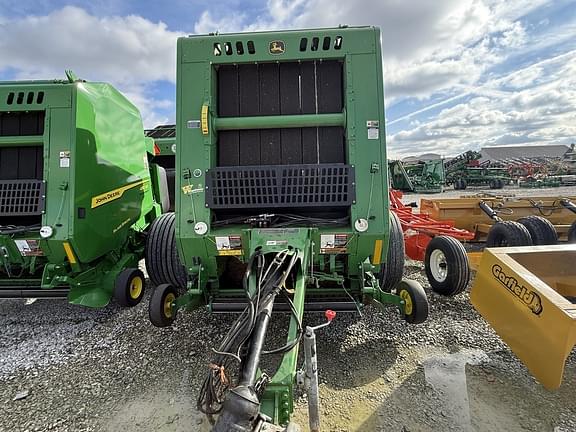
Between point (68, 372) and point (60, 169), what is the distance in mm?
2148

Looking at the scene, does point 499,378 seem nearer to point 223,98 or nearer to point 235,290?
point 235,290

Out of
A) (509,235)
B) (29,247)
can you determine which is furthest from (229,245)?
(509,235)

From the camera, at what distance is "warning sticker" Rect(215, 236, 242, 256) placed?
10.5 ft

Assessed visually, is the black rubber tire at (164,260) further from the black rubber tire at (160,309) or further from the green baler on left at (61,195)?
the black rubber tire at (160,309)

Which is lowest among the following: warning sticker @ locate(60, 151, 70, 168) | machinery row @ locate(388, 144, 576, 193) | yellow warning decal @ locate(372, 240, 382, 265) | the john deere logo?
yellow warning decal @ locate(372, 240, 382, 265)

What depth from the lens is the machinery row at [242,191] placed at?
10.5ft

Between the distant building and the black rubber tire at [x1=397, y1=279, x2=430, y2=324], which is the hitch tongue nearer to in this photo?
the black rubber tire at [x1=397, y1=279, x2=430, y2=324]

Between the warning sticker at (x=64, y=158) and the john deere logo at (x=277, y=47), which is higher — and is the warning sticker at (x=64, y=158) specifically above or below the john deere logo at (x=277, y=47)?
below

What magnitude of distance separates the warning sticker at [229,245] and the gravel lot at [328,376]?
3.42ft

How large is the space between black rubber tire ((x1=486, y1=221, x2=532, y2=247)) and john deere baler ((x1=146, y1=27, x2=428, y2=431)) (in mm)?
2976

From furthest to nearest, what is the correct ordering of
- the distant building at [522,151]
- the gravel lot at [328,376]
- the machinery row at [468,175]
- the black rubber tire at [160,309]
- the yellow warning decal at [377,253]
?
the distant building at [522,151] → the machinery row at [468,175] → the yellow warning decal at [377,253] → the black rubber tire at [160,309] → the gravel lot at [328,376]

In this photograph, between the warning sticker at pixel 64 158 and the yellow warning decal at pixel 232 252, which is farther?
the warning sticker at pixel 64 158

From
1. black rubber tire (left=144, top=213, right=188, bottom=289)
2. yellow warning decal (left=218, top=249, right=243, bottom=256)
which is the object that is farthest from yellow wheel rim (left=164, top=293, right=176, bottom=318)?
black rubber tire (left=144, top=213, right=188, bottom=289)

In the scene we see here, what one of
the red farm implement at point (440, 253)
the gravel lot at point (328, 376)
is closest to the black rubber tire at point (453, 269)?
the red farm implement at point (440, 253)
